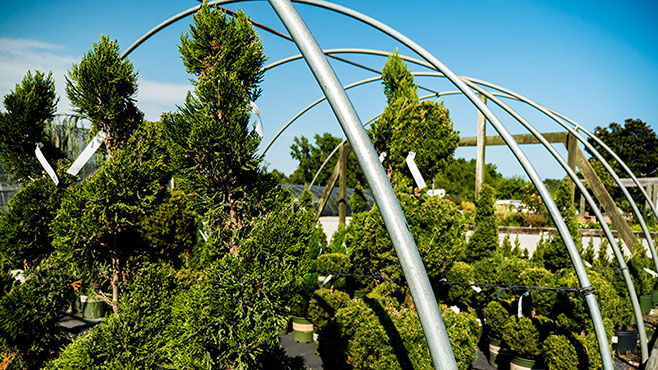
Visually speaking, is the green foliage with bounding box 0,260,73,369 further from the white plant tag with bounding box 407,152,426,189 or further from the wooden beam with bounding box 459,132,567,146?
the wooden beam with bounding box 459,132,567,146

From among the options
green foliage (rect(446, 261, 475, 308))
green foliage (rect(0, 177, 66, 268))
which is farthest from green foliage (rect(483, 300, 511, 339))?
green foliage (rect(0, 177, 66, 268))

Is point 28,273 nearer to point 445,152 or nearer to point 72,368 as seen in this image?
point 72,368

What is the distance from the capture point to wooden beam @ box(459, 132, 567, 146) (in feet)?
30.1

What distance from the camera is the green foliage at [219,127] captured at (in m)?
3.30

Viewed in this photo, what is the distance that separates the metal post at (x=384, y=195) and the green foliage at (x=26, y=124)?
445 centimetres

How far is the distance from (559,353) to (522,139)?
19.5 ft

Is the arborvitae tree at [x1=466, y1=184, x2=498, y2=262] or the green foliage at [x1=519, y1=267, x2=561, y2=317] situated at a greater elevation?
the arborvitae tree at [x1=466, y1=184, x2=498, y2=262]

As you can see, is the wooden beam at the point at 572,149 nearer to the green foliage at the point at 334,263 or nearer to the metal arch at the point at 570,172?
the metal arch at the point at 570,172

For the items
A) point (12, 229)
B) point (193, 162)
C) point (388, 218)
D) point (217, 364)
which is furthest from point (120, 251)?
point (388, 218)

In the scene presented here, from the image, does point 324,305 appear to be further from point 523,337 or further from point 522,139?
point 522,139

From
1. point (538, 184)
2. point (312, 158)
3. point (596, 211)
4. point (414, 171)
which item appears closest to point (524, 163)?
point (538, 184)

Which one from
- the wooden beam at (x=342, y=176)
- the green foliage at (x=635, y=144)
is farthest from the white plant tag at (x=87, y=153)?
the green foliage at (x=635, y=144)

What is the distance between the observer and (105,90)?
3.95m

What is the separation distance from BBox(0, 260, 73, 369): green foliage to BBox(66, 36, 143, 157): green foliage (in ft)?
5.56
